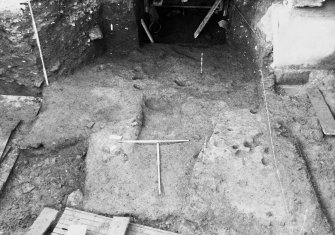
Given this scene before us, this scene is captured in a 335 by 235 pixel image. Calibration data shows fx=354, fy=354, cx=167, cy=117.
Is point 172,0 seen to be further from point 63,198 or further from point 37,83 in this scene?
point 63,198

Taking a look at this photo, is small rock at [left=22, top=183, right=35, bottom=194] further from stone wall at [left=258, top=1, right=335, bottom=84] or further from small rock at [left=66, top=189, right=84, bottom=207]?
stone wall at [left=258, top=1, right=335, bottom=84]

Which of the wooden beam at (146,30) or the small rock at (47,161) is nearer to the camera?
the small rock at (47,161)

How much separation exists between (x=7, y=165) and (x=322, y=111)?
10.5 ft

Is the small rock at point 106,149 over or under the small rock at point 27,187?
over

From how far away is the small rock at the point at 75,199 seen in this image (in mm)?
3086

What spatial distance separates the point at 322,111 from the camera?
3.67 metres

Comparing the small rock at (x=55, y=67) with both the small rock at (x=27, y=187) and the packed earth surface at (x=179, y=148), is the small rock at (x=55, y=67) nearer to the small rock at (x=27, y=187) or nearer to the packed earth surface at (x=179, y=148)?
the packed earth surface at (x=179, y=148)

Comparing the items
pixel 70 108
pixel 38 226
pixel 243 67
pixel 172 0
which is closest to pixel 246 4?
pixel 243 67

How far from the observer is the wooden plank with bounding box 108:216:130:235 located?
276 centimetres

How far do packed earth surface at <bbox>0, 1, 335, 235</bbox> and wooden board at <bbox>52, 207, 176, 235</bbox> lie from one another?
0.08 meters

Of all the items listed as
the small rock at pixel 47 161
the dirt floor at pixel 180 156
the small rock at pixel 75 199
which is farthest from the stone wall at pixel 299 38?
the small rock at pixel 47 161

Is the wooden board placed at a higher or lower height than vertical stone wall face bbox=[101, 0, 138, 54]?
lower

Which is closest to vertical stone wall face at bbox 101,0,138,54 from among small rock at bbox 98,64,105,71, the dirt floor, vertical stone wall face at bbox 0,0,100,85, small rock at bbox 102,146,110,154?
vertical stone wall face at bbox 0,0,100,85

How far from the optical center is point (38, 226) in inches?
114
